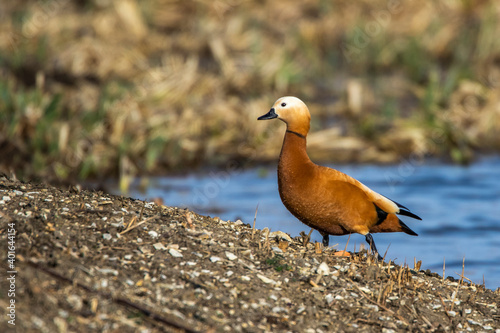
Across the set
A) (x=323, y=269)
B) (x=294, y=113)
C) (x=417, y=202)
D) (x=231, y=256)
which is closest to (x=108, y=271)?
(x=231, y=256)

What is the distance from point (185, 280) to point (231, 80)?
9.07 m

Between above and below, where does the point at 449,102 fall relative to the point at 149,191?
above

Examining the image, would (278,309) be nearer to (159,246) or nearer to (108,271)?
(159,246)

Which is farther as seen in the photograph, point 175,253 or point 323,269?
point 323,269

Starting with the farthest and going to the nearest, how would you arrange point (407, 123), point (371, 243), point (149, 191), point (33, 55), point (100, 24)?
point (100, 24) → point (33, 55) → point (407, 123) → point (149, 191) → point (371, 243)

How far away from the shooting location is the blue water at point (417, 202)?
29.2 feet

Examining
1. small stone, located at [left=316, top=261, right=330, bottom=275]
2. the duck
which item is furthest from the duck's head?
small stone, located at [left=316, top=261, right=330, bottom=275]

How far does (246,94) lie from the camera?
13578 millimetres

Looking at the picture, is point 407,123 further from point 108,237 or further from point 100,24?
point 108,237

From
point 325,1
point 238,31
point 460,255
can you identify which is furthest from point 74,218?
point 325,1

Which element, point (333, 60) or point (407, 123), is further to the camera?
point (333, 60)

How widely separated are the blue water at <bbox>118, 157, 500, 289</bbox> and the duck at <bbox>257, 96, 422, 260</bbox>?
2.00m

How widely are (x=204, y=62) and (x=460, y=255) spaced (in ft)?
24.0

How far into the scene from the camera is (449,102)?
13477 millimetres
